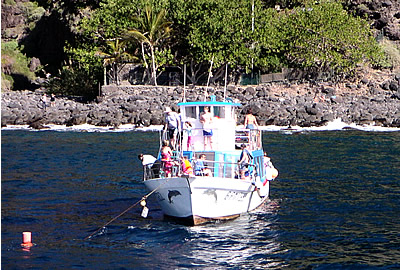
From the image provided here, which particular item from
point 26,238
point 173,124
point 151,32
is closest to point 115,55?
point 151,32

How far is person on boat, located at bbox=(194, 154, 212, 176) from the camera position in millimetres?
21567

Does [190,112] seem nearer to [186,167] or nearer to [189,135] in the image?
[189,135]

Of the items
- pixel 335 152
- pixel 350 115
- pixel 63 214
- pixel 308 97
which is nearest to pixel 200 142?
pixel 63 214

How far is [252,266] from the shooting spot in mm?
17469

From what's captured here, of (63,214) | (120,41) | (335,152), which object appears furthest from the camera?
(120,41)

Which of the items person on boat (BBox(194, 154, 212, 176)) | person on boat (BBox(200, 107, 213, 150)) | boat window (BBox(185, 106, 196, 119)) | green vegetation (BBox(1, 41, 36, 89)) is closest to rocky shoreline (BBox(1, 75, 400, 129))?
green vegetation (BBox(1, 41, 36, 89))

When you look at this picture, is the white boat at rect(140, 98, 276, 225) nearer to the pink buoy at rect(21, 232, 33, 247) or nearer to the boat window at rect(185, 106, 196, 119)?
the boat window at rect(185, 106, 196, 119)

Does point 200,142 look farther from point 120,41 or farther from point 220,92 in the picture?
point 120,41

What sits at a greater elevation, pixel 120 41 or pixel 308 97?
pixel 120 41

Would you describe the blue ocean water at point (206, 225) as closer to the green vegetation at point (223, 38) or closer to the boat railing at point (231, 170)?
the boat railing at point (231, 170)

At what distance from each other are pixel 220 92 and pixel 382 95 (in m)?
14.5

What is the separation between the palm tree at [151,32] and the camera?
206 ft

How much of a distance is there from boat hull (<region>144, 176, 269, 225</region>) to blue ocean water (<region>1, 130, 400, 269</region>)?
1.30ft

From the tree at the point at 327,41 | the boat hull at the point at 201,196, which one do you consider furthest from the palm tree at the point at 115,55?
the boat hull at the point at 201,196
